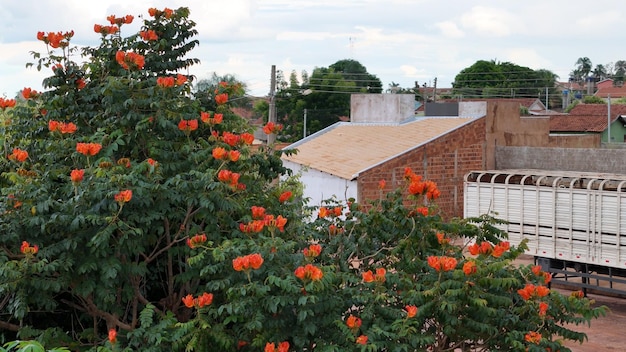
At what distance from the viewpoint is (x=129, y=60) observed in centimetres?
823

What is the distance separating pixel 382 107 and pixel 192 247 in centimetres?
2361

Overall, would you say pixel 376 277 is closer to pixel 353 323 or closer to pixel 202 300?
pixel 353 323

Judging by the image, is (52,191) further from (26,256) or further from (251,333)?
(251,333)

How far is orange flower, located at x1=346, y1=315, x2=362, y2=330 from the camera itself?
6711 mm

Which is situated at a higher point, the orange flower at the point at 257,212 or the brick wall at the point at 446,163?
the orange flower at the point at 257,212

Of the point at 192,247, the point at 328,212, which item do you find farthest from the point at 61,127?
the point at 328,212

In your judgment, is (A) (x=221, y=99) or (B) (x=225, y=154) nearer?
(B) (x=225, y=154)

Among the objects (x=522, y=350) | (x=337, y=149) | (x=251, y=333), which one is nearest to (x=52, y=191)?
(x=251, y=333)

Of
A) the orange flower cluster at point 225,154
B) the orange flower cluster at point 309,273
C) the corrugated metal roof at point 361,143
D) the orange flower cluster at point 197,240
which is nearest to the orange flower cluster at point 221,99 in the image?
the orange flower cluster at point 225,154

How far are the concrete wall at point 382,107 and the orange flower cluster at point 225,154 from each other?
22780mm

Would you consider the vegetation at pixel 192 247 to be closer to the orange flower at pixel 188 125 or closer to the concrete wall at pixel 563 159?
the orange flower at pixel 188 125

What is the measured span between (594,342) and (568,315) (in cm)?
830

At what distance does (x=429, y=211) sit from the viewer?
8367mm

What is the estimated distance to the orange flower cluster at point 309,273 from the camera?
6.51m
